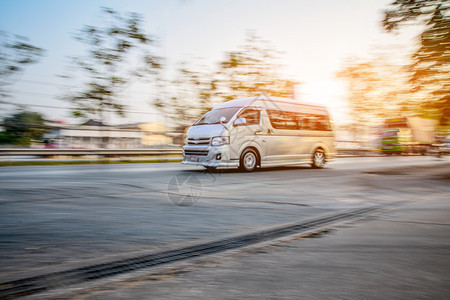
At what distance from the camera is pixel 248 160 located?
11.3 meters

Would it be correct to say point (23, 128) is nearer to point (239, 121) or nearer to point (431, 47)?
point (239, 121)

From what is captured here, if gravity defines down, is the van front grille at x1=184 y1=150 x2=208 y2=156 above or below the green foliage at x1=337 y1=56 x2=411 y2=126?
below

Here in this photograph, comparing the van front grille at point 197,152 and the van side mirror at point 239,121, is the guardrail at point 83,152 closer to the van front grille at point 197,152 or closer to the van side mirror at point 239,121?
the van front grille at point 197,152

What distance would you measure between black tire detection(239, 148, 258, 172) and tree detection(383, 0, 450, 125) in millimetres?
4716

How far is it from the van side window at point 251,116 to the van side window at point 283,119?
49 cm

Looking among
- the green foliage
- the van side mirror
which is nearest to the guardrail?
the van side mirror

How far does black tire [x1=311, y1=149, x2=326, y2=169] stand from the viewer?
44.2 feet

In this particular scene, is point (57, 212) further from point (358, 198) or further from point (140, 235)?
point (358, 198)

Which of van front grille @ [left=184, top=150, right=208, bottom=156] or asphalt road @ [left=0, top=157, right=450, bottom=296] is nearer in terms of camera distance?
→ asphalt road @ [left=0, top=157, right=450, bottom=296]

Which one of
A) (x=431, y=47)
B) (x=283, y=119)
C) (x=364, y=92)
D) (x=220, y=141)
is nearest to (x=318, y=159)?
(x=283, y=119)

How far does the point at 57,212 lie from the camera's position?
4473 millimetres

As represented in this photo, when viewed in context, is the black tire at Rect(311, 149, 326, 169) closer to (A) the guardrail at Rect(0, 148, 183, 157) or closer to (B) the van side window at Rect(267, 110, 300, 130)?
(B) the van side window at Rect(267, 110, 300, 130)

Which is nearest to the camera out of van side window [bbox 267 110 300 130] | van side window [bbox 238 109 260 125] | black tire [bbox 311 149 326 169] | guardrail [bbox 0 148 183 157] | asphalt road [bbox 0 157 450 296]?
asphalt road [bbox 0 157 450 296]

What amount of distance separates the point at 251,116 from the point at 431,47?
197 inches
